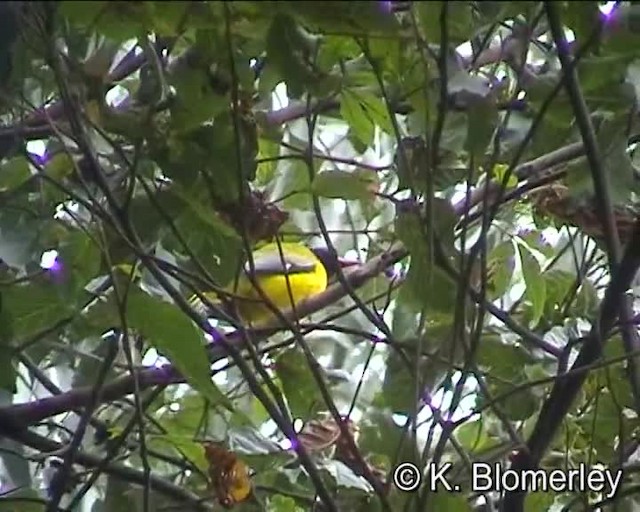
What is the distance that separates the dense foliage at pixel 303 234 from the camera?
1.89ft

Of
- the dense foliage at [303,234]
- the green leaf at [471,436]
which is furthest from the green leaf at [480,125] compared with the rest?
the green leaf at [471,436]

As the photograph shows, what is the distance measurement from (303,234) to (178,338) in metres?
0.29

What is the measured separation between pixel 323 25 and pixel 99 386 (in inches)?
11.9

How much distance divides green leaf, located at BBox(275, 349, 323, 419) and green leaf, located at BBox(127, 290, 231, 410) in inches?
9.2

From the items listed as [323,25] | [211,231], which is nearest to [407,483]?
[211,231]

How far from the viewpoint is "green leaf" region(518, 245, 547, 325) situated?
0.84 metres

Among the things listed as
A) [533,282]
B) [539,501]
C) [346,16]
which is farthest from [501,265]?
[346,16]

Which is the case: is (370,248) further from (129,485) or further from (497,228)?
(129,485)

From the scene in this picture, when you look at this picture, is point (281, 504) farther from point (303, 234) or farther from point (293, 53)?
point (293, 53)

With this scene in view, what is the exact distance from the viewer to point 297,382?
85 centimetres

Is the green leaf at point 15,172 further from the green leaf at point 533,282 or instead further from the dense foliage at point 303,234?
the green leaf at point 533,282

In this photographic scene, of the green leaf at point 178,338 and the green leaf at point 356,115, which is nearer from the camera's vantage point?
the green leaf at point 178,338

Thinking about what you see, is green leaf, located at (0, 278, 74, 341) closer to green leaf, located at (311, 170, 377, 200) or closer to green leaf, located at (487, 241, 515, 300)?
green leaf, located at (311, 170, 377, 200)

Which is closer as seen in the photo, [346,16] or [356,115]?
[346,16]
